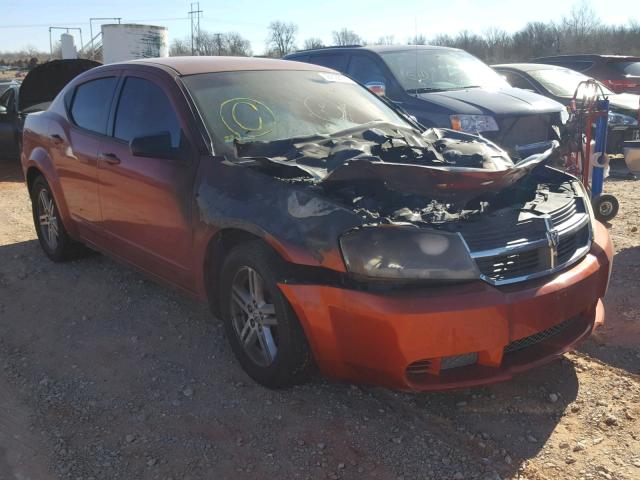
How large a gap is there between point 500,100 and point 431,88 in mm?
850

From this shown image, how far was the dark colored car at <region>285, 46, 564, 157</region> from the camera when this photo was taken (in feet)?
22.9

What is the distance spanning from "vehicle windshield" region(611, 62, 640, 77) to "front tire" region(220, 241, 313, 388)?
12389 millimetres

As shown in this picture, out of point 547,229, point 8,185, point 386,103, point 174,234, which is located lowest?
point 8,185

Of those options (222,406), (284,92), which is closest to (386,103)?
(284,92)

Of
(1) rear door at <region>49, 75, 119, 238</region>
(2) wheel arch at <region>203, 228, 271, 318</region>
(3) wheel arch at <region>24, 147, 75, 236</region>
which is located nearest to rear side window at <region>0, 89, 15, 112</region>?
Answer: (3) wheel arch at <region>24, 147, 75, 236</region>

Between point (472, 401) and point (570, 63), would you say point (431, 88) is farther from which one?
point (570, 63)

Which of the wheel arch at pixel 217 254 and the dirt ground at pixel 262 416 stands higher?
the wheel arch at pixel 217 254

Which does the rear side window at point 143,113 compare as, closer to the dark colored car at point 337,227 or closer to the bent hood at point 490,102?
the dark colored car at point 337,227

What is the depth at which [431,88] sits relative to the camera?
770 cm

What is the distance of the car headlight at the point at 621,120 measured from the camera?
1004 cm

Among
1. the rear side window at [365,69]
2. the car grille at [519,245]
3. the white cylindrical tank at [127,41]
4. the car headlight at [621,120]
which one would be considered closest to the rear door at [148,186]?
the car grille at [519,245]

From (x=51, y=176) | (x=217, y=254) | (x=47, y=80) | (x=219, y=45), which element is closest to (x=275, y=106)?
(x=217, y=254)

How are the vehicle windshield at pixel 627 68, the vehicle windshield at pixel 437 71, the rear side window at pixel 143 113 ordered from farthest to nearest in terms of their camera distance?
the vehicle windshield at pixel 627 68 → the vehicle windshield at pixel 437 71 → the rear side window at pixel 143 113

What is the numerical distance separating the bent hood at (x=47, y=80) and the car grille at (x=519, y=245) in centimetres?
813
